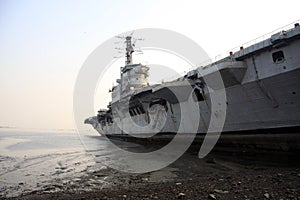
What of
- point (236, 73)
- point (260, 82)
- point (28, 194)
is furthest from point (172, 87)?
point (28, 194)

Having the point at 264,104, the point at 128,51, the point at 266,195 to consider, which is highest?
the point at 128,51

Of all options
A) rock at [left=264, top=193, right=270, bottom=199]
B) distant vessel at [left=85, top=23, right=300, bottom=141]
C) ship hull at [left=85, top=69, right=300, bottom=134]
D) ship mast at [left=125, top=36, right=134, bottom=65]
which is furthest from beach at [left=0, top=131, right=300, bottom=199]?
ship mast at [left=125, top=36, right=134, bottom=65]

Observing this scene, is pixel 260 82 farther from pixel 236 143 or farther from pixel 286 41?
pixel 236 143

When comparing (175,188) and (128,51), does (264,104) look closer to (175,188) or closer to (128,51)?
(175,188)

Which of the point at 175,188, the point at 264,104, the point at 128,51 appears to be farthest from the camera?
the point at 128,51

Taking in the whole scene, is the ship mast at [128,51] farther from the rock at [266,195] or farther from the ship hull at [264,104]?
the rock at [266,195]

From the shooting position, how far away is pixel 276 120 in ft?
33.1

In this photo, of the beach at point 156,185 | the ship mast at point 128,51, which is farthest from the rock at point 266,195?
the ship mast at point 128,51

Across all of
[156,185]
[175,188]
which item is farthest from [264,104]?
[175,188]

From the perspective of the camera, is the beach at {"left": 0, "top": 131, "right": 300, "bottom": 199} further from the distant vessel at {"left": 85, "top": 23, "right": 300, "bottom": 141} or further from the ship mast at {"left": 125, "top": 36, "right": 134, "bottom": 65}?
the ship mast at {"left": 125, "top": 36, "right": 134, "bottom": 65}

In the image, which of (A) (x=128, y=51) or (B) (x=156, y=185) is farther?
(A) (x=128, y=51)

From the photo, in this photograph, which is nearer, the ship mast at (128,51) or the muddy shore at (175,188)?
the muddy shore at (175,188)

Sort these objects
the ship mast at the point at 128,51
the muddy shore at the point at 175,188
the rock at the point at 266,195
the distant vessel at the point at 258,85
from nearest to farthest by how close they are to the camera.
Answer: the rock at the point at 266,195 → the muddy shore at the point at 175,188 → the distant vessel at the point at 258,85 → the ship mast at the point at 128,51

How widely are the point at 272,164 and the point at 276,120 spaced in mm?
2293
